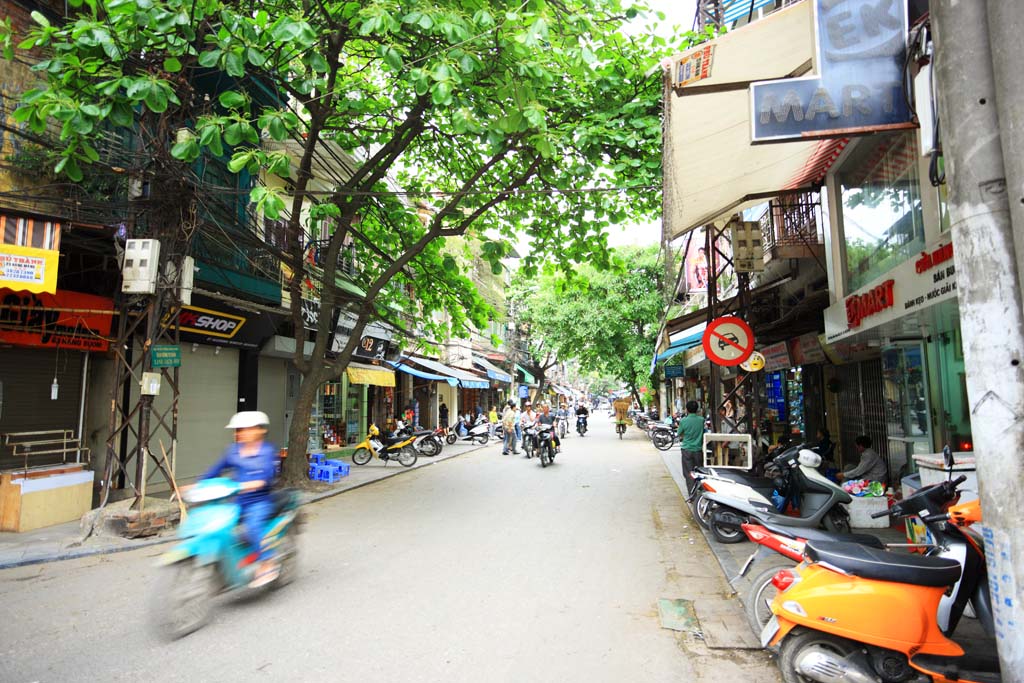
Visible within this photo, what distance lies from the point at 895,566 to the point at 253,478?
457 cm

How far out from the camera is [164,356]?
862 cm

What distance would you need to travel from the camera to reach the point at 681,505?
10.2 m

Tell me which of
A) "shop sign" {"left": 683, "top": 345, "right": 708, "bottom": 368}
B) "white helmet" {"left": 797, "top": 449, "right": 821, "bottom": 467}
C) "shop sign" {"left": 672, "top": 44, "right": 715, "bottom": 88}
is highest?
"shop sign" {"left": 672, "top": 44, "right": 715, "bottom": 88}

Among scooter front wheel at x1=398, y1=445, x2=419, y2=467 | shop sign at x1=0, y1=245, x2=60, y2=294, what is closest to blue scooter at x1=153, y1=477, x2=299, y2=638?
shop sign at x1=0, y1=245, x2=60, y2=294

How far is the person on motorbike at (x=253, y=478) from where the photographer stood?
4.99 m

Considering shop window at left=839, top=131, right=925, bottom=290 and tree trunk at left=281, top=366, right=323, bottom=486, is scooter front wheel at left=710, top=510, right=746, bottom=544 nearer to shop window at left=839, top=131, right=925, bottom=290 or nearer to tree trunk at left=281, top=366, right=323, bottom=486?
shop window at left=839, top=131, right=925, bottom=290

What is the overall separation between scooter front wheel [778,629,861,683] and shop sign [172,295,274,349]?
10703 mm

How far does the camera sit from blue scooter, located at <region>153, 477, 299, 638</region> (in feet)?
14.4

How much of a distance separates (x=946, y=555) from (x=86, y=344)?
11.3 metres

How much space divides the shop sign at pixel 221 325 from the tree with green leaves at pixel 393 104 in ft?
6.63

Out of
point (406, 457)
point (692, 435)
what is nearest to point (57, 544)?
point (692, 435)

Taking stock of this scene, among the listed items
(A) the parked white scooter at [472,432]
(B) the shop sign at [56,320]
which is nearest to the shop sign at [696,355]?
(A) the parked white scooter at [472,432]

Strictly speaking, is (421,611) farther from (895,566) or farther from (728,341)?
(728,341)

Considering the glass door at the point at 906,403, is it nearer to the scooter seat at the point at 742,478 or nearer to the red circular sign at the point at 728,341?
the red circular sign at the point at 728,341
